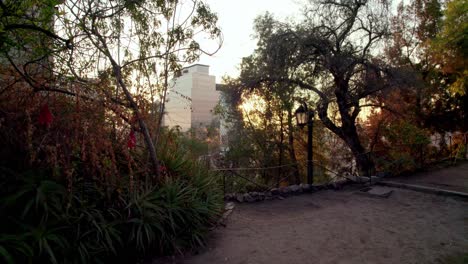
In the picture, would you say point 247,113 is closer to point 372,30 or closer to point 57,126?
point 372,30

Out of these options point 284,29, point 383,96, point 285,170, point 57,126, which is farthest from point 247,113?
point 57,126

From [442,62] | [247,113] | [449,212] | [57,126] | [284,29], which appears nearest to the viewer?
[57,126]

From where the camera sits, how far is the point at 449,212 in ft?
16.1

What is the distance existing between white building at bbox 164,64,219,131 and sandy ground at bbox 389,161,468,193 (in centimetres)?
642

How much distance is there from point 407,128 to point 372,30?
11.0 ft

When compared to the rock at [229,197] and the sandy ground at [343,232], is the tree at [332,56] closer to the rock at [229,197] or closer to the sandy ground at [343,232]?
the sandy ground at [343,232]

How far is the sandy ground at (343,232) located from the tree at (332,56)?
2873 millimetres

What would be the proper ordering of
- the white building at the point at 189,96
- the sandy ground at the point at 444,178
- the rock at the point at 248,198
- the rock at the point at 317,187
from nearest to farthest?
the white building at the point at 189,96 < the rock at the point at 248,198 < the sandy ground at the point at 444,178 < the rock at the point at 317,187

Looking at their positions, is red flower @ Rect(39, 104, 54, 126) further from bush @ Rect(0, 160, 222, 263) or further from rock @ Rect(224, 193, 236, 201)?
rock @ Rect(224, 193, 236, 201)

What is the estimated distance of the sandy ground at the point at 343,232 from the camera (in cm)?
329

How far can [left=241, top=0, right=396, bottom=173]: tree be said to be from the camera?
25.7 ft

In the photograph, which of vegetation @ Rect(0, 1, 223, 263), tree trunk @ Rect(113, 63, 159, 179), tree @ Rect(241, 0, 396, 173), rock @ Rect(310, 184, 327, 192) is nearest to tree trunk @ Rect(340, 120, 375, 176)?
tree @ Rect(241, 0, 396, 173)

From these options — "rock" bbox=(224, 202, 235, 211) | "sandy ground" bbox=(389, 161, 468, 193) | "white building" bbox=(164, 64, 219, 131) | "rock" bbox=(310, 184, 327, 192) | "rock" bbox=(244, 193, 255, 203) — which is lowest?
"rock" bbox=(224, 202, 235, 211)

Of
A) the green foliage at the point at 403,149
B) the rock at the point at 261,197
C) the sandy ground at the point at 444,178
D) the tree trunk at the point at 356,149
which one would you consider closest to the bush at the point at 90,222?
the rock at the point at 261,197
